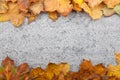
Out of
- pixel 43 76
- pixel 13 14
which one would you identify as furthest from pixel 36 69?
pixel 13 14

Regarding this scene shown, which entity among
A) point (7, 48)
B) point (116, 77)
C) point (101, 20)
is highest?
point (101, 20)

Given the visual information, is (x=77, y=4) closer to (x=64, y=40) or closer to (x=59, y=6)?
(x=59, y=6)

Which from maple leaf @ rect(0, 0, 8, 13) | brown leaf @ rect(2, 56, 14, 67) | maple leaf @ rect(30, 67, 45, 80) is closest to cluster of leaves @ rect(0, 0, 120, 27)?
maple leaf @ rect(0, 0, 8, 13)

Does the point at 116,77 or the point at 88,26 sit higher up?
the point at 88,26

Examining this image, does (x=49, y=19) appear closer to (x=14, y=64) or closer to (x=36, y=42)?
(x=36, y=42)

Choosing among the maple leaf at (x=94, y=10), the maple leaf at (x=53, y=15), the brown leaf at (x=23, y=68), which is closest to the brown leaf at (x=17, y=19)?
the maple leaf at (x=53, y=15)

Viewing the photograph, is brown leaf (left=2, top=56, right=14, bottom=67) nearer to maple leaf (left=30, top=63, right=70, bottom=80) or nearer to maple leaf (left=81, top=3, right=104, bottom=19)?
maple leaf (left=30, top=63, right=70, bottom=80)

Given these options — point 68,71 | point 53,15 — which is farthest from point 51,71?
point 53,15
